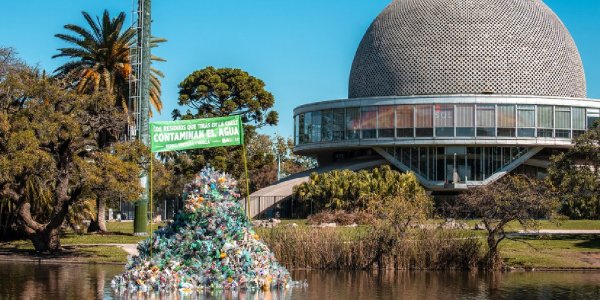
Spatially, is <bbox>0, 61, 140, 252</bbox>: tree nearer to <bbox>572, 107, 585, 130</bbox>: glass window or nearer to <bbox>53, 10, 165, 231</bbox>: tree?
<bbox>53, 10, 165, 231</bbox>: tree

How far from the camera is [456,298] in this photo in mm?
18375

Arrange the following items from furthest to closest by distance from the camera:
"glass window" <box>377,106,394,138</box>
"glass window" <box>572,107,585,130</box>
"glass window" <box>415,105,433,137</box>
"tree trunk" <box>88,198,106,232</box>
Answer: "glass window" <box>377,106,394,138</box>
"glass window" <box>572,107,585,130</box>
"glass window" <box>415,105,433,137</box>
"tree trunk" <box>88,198,106,232</box>

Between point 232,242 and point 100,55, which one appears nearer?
point 232,242

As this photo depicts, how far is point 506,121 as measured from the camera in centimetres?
5084

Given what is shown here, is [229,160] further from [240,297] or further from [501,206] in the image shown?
[240,297]

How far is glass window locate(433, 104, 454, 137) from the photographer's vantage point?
50.9 metres

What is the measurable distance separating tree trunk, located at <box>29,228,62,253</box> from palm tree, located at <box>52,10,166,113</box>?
13725 mm

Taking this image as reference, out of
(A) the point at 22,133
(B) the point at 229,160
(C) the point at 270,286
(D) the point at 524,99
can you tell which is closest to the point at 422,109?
(D) the point at 524,99

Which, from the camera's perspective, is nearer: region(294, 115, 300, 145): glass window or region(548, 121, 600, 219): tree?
region(548, 121, 600, 219): tree

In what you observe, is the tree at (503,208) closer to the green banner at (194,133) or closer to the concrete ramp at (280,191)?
the green banner at (194,133)

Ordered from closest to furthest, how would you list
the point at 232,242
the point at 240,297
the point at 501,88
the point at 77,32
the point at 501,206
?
the point at 240,297
the point at 232,242
the point at 501,206
the point at 77,32
the point at 501,88

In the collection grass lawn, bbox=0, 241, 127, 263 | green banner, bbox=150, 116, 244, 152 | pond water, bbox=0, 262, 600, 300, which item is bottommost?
pond water, bbox=0, 262, 600, 300

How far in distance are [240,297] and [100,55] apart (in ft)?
86.4

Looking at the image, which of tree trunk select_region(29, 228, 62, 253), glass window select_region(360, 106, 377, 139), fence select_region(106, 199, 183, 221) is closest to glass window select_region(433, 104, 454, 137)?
glass window select_region(360, 106, 377, 139)
